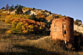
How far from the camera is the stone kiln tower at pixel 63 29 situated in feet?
85.5

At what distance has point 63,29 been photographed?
26094 mm

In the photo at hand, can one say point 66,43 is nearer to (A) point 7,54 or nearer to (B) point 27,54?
(B) point 27,54

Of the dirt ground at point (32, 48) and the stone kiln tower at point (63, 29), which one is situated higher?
the stone kiln tower at point (63, 29)

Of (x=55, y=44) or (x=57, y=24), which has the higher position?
(x=57, y=24)

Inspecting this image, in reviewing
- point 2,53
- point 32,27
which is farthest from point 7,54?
point 32,27

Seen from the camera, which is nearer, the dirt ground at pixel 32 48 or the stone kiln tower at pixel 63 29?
the dirt ground at pixel 32 48

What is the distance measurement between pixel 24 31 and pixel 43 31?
7048 mm

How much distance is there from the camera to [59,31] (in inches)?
1031

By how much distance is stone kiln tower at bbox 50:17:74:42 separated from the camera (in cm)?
2605

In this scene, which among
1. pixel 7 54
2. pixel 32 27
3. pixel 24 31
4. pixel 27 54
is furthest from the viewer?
pixel 32 27

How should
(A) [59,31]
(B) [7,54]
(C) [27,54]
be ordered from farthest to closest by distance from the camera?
(A) [59,31] → (C) [27,54] → (B) [7,54]

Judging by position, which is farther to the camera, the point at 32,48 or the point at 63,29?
the point at 63,29

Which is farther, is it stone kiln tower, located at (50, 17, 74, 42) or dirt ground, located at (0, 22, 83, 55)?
stone kiln tower, located at (50, 17, 74, 42)

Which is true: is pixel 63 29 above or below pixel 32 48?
above
